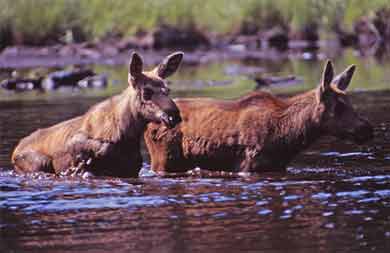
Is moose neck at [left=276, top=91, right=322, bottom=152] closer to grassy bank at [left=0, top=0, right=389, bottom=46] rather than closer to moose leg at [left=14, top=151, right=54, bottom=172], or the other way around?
moose leg at [left=14, top=151, right=54, bottom=172]

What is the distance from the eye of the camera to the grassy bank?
148ft

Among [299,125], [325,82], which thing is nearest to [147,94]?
[299,125]

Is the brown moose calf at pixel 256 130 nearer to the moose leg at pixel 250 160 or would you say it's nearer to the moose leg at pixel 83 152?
the moose leg at pixel 250 160

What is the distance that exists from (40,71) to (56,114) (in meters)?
10.6

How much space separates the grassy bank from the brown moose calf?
1174 inches

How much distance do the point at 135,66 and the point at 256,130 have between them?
165 centimetres

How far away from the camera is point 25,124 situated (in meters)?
21.5

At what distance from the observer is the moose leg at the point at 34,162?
48.9ft

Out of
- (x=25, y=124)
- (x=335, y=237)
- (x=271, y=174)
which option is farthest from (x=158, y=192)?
(x=25, y=124)

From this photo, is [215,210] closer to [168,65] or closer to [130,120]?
[130,120]

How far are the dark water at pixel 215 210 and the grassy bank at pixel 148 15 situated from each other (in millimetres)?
28556

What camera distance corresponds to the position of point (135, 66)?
14156mm

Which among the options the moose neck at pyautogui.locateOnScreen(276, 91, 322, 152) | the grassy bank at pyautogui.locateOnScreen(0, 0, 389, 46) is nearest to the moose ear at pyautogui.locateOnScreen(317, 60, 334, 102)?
the moose neck at pyautogui.locateOnScreen(276, 91, 322, 152)

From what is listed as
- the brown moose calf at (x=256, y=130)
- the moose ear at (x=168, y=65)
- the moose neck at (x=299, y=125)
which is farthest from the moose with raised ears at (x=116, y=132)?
the moose neck at (x=299, y=125)
